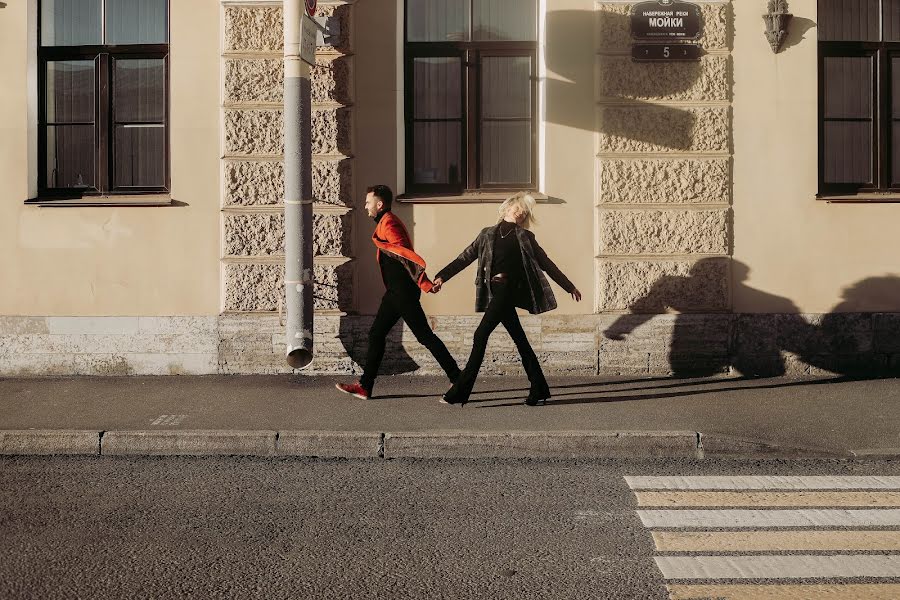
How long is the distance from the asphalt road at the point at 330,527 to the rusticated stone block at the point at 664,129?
4049 millimetres

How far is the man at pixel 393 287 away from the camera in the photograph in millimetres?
8375

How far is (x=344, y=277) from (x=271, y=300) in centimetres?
75

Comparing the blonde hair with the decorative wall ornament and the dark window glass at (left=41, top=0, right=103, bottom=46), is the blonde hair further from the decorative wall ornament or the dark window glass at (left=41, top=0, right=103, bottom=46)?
the dark window glass at (left=41, top=0, right=103, bottom=46)

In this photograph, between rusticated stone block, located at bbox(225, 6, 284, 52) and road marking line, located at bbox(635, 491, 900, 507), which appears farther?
rusticated stone block, located at bbox(225, 6, 284, 52)

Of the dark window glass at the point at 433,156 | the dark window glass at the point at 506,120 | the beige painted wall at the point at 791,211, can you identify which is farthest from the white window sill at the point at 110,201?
the beige painted wall at the point at 791,211

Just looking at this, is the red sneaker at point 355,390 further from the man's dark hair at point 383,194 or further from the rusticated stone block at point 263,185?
the rusticated stone block at point 263,185

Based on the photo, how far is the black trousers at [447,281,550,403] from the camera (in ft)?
27.2

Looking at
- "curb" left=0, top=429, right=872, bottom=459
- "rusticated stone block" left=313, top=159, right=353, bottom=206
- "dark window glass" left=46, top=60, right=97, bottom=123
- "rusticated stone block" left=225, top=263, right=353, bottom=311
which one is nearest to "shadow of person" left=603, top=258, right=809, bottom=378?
"rusticated stone block" left=225, top=263, right=353, bottom=311

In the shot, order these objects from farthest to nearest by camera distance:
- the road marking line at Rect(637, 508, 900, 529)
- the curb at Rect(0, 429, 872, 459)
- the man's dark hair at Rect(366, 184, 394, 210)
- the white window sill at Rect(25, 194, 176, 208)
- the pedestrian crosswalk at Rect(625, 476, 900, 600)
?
the white window sill at Rect(25, 194, 176, 208) → the man's dark hair at Rect(366, 184, 394, 210) → the curb at Rect(0, 429, 872, 459) → the road marking line at Rect(637, 508, 900, 529) → the pedestrian crosswalk at Rect(625, 476, 900, 600)

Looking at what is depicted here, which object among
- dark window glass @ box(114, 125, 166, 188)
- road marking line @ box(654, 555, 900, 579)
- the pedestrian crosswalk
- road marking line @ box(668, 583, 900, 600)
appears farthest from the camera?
dark window glass @ box(114, 125, 166, 188)

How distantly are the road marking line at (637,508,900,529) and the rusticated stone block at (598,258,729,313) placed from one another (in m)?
4.61

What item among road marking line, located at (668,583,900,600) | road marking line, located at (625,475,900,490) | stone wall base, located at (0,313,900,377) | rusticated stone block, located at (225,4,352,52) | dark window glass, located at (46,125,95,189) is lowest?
road marking line, located at (668,583,900,600)

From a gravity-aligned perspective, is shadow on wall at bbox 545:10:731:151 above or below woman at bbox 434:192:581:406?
above

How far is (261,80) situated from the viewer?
993 centimetres
